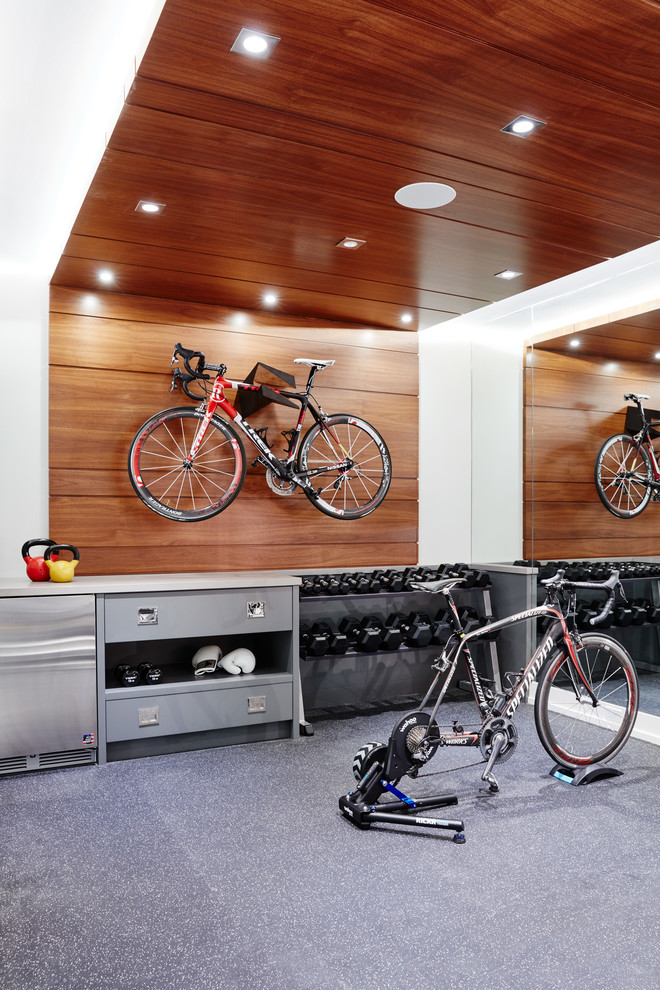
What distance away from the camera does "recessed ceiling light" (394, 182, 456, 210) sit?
300cm

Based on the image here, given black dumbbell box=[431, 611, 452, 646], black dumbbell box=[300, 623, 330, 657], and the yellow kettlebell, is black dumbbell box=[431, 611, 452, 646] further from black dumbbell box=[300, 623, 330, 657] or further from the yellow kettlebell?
the yellow kettlebell

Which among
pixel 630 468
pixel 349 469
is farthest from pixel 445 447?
pixel 630 468

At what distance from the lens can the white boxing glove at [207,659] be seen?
4.06m

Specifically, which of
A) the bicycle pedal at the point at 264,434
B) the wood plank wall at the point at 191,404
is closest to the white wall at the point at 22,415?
the wood plank wall at the point at 191,404

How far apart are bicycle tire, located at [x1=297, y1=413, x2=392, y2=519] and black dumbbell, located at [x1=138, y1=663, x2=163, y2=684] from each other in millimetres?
1519

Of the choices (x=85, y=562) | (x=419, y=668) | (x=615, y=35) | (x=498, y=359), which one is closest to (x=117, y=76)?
(x=615, y=35)

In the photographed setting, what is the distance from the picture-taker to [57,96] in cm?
288

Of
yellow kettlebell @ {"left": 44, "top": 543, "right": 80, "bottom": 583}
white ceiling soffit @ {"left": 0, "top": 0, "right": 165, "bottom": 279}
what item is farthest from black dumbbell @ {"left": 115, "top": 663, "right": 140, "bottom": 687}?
white ceiling soffit @ {"left": 0, "top": 0, "right": 165, "bottom": 279}

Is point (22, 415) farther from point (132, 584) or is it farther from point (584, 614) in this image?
point (584, 614)

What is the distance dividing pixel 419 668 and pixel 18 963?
3509mm

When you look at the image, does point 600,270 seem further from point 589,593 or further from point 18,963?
point 18,963

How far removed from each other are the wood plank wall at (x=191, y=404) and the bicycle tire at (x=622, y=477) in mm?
1351

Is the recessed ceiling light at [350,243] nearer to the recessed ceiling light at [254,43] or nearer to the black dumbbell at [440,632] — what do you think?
the recessed ceiling light at [254,43]

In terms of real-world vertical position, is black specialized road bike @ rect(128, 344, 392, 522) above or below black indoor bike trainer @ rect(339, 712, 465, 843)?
above
